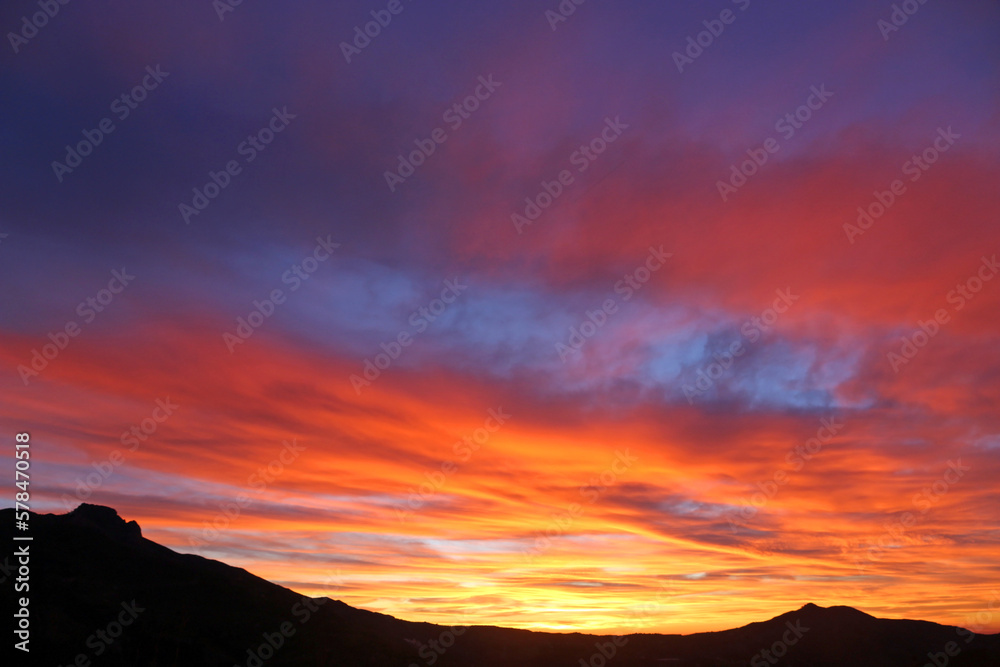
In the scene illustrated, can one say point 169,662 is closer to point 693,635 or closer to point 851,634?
point 693,635

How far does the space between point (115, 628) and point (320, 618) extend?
3810 centimetres

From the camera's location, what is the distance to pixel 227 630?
341 feet

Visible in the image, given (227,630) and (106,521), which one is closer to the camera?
(227,630)

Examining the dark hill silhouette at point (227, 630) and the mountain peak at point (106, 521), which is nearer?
the dark hill silhouette at point (227, 630)

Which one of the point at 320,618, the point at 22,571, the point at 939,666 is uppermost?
the point at 22,571

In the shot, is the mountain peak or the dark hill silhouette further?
the mountain peak

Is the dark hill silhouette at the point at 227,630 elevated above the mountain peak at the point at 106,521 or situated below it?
below

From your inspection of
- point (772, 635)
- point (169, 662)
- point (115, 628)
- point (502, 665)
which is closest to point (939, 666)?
point (772, 635)

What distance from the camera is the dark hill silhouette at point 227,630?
293ft

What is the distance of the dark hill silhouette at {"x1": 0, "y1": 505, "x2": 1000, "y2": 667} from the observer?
89.4 m

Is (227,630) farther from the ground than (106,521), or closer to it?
closer to it

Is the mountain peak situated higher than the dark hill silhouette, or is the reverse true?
the mountain peak

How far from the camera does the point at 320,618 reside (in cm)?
11956

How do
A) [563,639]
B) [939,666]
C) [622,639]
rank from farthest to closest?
1. [622,639]
2. [563,639]
3. [939,666]
